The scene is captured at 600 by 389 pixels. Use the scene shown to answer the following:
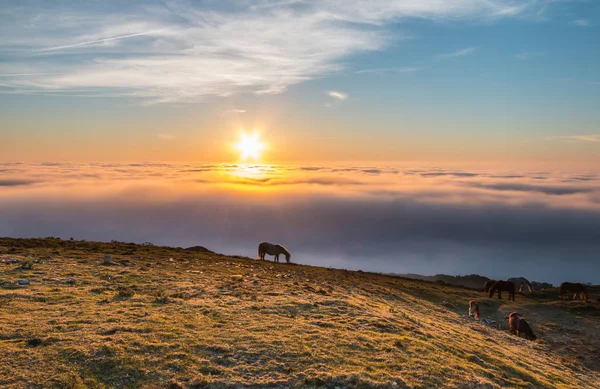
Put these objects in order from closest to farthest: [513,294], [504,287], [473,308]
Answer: [473,308] → [513,294] → [504,287]

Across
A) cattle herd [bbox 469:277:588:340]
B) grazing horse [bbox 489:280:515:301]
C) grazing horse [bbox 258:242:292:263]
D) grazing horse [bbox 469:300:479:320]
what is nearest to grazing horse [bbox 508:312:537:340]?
cattle herd [bbox 469:277:588:340]

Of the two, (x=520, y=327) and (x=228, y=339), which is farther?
(x=520, y=327)

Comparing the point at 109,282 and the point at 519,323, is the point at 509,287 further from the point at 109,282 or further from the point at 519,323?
the point at 109,282

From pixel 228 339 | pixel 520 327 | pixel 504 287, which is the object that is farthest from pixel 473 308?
pixel 228 339

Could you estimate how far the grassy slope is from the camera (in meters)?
12.9

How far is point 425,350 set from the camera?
1625cm

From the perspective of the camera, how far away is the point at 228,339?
15.5 m

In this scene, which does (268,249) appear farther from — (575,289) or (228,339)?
(575,289)

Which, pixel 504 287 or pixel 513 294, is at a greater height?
pixel 504 287

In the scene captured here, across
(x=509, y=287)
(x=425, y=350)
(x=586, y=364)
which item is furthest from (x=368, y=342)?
(x=509, y=287)

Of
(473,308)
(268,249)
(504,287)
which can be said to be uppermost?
(268,249)

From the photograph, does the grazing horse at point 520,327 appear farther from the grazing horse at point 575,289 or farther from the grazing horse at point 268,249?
the grazing horse at point 268,249

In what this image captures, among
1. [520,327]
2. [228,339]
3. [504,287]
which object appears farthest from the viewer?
[504,287]

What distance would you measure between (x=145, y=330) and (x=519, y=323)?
2704 centimetres
